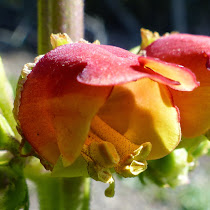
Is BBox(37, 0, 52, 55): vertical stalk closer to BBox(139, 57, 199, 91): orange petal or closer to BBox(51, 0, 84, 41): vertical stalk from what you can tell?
BBox(51, 0, 84, 41): vertical stalk

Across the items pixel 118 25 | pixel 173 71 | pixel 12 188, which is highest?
pixel 173 71

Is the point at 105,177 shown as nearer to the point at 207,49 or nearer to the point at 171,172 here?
the point at 207,49

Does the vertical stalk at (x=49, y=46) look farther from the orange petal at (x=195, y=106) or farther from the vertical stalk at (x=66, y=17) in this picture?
the orange petal at (x=195, y=106)

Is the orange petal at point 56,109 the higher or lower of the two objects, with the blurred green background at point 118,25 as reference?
higher

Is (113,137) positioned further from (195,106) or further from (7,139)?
(7,139)

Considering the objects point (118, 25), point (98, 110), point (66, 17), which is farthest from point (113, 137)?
point (118, 25)

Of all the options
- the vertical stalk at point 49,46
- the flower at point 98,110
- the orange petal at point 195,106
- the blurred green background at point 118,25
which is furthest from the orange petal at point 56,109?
the blurred green background at point 118,25

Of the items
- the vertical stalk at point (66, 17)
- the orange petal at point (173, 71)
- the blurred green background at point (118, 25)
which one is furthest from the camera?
the blurred green background at point (118, 25)

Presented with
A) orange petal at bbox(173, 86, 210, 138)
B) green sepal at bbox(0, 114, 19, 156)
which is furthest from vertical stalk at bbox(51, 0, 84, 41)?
orange petal at bbox(173, 86, 210, 138)
